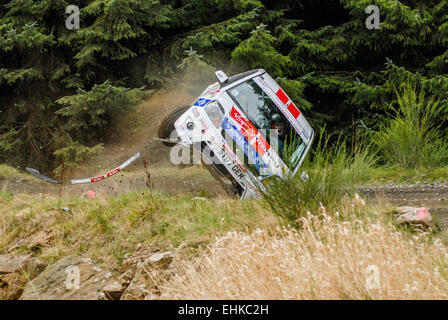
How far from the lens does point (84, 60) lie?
41.0 feet

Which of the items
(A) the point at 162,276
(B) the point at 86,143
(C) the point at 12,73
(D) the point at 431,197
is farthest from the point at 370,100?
(C) the point at 12,73

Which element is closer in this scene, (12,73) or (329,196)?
(329,196)

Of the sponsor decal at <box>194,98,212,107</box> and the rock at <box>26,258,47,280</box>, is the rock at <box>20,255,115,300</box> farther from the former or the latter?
the sponsor decal at <box>194,98,212,107</box>

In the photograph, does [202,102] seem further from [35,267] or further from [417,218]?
[417,218]

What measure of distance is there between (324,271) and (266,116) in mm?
4250

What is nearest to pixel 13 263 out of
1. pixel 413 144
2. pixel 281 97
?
pixel 281 97

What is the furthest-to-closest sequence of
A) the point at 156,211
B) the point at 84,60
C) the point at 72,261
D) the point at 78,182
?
1. the point at 84,60
2. the point at 78,182
3. the point at 156,211
4. the point at 72,261

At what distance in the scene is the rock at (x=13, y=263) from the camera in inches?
212

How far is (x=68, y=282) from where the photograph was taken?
4.89m

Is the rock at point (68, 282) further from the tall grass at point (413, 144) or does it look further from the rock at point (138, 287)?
the tall grass at point (413, 144)
